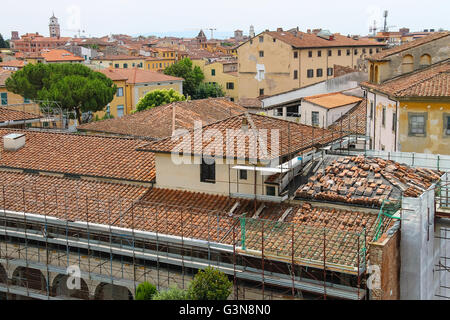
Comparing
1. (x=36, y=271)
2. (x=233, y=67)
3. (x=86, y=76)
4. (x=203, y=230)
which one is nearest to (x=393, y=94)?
(x=203, y=230)

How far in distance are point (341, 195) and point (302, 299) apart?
316 centimetres

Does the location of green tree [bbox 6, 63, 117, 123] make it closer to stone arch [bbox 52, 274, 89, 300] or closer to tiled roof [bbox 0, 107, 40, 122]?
tiled roof [bbox 0, 107, 40, 122]

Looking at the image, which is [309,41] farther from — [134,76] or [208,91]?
[134,76]

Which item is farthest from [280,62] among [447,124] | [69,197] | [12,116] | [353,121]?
[69,197]

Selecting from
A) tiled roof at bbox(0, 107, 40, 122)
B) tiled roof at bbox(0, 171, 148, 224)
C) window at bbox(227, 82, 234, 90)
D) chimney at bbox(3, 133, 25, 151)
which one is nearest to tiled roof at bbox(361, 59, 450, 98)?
tiled roof at bbox(0, 171, 148, 224)

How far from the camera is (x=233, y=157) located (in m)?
17.1

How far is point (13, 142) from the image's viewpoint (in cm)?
2250

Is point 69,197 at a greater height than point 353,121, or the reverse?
point 353,121

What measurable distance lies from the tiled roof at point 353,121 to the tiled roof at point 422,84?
618cm

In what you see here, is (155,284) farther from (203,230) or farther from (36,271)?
(36,271)

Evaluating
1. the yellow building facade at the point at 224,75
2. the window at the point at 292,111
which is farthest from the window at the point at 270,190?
the yellow building facade at the point at 224,75

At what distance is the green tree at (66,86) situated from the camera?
43.3 meters

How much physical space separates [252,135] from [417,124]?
819cm

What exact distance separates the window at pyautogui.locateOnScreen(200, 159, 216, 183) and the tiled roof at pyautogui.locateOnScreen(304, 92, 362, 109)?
19.5 metres
